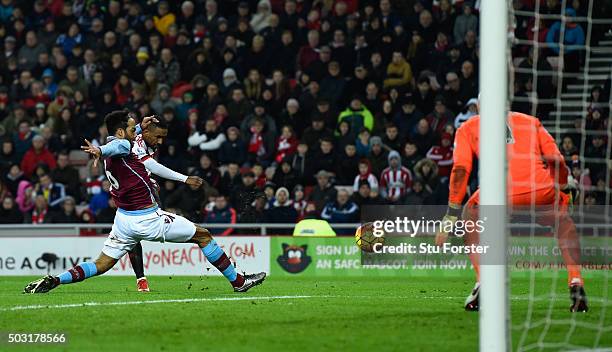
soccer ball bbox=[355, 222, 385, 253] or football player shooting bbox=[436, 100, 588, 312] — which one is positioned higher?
football player shooting bbox=[436, 100, 588, 312]

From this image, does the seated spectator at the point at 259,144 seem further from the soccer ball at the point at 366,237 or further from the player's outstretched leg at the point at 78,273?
the player's outstretched leg at the point at 78,273

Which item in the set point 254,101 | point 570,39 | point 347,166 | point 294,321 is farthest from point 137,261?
point 570,39

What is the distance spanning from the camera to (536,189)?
10508mm

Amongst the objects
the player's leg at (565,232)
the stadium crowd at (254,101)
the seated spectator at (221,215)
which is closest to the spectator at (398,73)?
the stadium crowd at (254,101)

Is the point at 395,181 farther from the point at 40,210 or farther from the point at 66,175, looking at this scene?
the point at 40,210

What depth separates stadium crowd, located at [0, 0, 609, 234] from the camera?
66.3 ft

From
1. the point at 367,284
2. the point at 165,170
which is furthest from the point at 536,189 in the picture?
the point at 367,284

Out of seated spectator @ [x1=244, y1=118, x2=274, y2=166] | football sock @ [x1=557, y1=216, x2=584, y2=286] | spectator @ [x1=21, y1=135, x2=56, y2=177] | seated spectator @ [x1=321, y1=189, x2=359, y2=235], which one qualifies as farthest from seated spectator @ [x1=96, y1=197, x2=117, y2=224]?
football sock @ [x1=557, y1=216, x2=584, y2=286]

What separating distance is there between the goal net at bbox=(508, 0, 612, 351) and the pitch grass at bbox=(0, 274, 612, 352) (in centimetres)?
17

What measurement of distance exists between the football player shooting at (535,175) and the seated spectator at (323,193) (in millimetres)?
9180

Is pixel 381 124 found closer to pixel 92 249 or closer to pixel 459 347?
pixel 92 249

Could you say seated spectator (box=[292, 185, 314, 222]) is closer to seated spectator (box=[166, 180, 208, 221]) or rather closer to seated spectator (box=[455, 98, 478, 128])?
seated spectator (box=[166, 180, 208, 221])

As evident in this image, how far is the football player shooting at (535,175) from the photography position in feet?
34.1

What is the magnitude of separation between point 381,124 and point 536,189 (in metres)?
10.6
